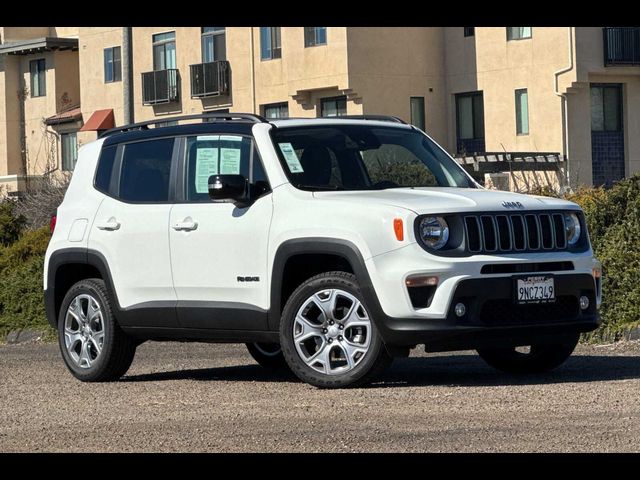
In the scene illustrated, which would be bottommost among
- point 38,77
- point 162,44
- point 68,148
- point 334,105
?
point 68,148

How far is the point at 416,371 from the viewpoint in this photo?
12.9 meters

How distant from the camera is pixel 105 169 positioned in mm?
13312

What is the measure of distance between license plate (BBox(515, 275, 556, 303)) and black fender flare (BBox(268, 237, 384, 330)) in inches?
39.2

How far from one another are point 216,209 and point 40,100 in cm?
4991

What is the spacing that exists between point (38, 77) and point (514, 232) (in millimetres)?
51669

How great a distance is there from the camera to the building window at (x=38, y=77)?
60.8 meters

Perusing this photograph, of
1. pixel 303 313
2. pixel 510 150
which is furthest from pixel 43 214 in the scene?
pixel 303 313

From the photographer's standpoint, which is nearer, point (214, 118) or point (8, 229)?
point (214, 118)

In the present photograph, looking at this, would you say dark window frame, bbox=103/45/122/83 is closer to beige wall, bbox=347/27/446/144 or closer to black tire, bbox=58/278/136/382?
beige wall, bbox=347/27/446/144

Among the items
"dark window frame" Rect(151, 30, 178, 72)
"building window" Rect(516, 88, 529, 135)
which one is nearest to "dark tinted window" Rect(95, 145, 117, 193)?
"building window" Rect(516, 88, 529, 135)

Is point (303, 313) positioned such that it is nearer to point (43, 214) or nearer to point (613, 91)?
point (43, 214)

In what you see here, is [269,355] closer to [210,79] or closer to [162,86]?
[210,79]

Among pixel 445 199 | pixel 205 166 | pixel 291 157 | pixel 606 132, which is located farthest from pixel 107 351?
pixel 606 132

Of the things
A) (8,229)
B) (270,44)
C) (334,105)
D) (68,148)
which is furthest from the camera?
(68,148)
